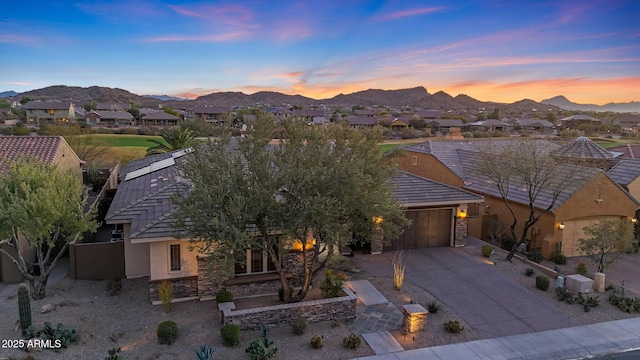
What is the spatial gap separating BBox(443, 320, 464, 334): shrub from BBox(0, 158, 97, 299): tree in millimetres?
12685

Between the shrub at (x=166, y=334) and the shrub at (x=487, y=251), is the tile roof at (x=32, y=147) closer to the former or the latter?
the shrub at (x=166, y=334)

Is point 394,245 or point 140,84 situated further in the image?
point 140,84

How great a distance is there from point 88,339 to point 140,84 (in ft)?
201

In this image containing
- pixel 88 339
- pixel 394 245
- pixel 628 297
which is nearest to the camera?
pixel 88 339

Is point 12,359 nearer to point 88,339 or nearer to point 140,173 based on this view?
point 88,339

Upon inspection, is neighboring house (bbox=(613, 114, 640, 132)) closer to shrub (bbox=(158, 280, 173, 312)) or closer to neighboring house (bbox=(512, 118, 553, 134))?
neighboring house (bbox=(512, 118, 553, 134))

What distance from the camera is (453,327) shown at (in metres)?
12.8

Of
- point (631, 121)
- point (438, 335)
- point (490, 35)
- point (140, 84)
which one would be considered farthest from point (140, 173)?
point (631, 121)

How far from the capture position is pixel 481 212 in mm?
24281

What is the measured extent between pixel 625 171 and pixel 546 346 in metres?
18.0

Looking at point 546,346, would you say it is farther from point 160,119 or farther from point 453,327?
point 160,119

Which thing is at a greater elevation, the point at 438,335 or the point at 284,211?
the point at 284,211

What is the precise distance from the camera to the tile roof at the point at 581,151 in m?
26.3

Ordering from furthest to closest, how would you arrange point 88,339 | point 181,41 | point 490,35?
point 181,41, point 490,35, point 88,339
